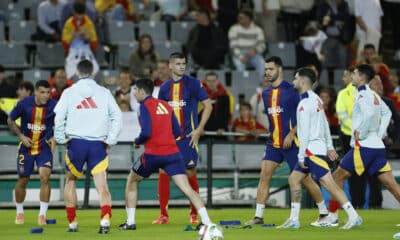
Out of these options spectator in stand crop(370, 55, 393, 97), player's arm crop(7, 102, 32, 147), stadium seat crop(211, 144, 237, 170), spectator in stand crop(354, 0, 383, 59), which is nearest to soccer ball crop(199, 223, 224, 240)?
player's arm crop(7, 102, 32, 147)

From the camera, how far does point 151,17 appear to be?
86.2 feet

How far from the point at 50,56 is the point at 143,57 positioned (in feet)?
8.31

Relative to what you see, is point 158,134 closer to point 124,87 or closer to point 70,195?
point 70,195

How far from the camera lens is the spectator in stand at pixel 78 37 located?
76.2ft

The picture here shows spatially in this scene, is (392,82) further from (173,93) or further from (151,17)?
(173,93)

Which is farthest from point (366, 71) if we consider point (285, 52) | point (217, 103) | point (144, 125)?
point (285, 52)

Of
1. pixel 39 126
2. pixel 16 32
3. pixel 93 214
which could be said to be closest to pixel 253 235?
pixel 39 126

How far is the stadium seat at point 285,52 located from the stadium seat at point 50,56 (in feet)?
14.8

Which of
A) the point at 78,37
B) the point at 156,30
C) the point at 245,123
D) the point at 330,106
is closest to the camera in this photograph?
the point at 330,106

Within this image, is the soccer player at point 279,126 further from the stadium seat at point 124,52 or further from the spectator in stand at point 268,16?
the spectator in stand at point 268,16

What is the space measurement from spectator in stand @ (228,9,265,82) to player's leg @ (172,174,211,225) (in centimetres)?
1037

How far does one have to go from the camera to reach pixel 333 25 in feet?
84.6

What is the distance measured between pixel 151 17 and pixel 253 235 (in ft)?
42.9

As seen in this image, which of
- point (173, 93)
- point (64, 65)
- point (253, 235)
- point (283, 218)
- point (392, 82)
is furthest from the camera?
point (64, 65)
